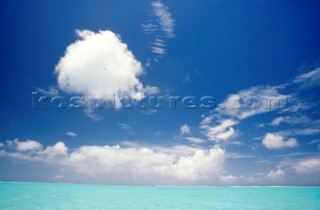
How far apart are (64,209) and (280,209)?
68.1 ft

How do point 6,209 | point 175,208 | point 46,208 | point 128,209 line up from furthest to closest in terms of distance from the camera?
point 175,208 < point 128,209 < point 46,208 < point 6,209

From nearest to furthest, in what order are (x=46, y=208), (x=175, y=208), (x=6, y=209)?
(x=6, y=209)
(x=46, y=208)
(x=175, y=208)

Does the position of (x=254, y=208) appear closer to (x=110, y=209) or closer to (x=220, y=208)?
(x=220, y=208)

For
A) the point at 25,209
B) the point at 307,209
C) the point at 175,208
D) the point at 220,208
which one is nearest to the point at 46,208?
the point at 25,209

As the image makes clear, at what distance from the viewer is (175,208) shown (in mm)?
22281

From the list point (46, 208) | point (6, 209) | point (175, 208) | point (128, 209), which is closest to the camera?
point (6, 209)

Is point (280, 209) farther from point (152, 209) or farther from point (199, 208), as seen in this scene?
point (152, 209)

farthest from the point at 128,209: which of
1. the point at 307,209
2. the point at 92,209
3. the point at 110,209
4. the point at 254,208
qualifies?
the point at 307,209

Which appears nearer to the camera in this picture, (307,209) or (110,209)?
(110,209)

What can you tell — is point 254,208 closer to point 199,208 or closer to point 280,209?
point 280,209

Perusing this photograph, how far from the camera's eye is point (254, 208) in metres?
23.2

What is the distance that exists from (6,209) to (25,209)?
147 centimetres

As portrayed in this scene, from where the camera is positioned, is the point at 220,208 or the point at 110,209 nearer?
the point at 110,209

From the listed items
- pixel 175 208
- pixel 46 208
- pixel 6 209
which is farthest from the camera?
pixel 175 208
